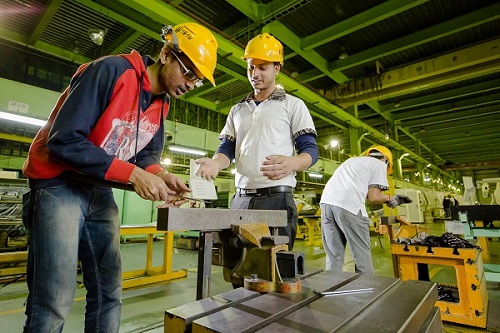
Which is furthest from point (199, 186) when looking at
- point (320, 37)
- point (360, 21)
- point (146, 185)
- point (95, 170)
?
point (320, 37)

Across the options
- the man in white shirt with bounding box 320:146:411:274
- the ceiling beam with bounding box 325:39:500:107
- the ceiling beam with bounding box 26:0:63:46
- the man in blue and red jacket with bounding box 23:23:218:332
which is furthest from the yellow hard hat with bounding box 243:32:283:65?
the ceiling beam with bounding box 325:39:500:107

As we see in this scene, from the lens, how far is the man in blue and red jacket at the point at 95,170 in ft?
3.02

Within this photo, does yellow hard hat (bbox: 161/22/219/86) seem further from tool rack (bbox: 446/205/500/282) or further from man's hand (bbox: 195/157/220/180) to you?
tool rack (bbox: 446/205/500/282)

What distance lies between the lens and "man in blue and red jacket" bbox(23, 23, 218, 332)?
0.92 metres

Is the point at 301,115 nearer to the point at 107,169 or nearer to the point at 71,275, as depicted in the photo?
the point at 107,169

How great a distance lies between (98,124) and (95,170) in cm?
25

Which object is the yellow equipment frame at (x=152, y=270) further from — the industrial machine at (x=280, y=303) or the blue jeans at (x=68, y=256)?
the industrial machine at (x=280, y=303)

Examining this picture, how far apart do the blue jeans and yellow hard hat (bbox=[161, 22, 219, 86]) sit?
2.40ft

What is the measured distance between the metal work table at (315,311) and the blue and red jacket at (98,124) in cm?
51

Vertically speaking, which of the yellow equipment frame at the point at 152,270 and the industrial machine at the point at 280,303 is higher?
the industrial machine at the point at 280,303

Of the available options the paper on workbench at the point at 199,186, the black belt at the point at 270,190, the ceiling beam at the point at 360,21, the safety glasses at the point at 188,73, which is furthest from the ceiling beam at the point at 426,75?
the paper on workbench at the point at 199,186

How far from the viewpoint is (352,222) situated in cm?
248

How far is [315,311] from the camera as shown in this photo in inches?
28.2

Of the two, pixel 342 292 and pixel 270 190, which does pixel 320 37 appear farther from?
pixel 342 292
